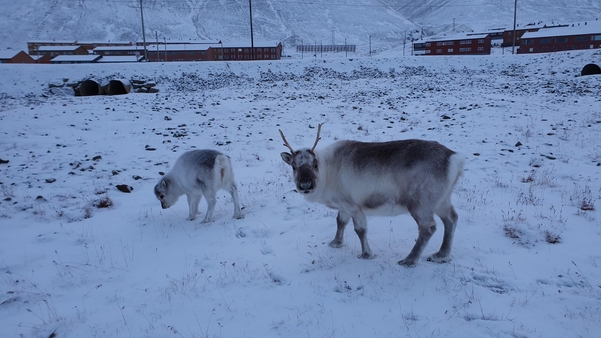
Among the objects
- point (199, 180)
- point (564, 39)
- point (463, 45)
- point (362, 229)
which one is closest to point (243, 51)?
point (463, 45)

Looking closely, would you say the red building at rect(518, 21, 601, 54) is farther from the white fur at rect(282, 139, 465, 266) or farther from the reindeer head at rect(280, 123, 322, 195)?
the reindeer head at rect(280, 123, 322, 195)

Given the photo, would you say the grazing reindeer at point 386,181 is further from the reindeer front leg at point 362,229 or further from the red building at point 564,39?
the red building at point 564,39

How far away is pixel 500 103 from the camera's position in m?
18.8

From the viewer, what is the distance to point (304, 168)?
523 centimetres

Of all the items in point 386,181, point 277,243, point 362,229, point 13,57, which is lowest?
point 277,243

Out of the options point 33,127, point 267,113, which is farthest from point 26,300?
point 267,113

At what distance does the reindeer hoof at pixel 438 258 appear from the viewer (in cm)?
536

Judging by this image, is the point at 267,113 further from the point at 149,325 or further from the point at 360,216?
the point at 149,325

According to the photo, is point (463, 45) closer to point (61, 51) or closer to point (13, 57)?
point (13, 57)

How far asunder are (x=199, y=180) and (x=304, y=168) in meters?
3.14

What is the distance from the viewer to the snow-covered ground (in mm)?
4223

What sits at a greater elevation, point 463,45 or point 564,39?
point 463,45

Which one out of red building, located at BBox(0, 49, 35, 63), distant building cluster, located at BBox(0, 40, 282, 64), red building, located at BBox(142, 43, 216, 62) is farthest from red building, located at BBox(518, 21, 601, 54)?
red building, located at BBox(0, 49, 35, 63)

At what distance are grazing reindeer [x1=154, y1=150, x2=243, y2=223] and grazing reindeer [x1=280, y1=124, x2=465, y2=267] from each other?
8.23 feet
